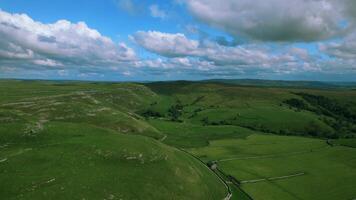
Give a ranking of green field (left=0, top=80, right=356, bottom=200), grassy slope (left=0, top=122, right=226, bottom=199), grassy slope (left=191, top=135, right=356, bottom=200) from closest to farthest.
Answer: grassy slope (left=0, top=122, right=226, bottom=199), green field (left=0, top=80, right=356, bottom=200), grassy slope (left=191, top=135, right=356, bottom=200)

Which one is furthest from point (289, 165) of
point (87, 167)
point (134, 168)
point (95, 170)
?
point (87, 167)

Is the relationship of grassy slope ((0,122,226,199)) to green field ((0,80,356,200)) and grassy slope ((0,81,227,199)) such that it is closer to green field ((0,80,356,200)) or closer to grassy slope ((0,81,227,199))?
grassy slope ((0,81,227,199))

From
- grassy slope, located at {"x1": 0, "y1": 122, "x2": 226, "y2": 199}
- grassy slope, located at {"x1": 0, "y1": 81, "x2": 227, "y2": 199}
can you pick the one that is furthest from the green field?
grassy slope, located at {"x1": 0, "y1": 122, "x2": 226, "y2": 199}

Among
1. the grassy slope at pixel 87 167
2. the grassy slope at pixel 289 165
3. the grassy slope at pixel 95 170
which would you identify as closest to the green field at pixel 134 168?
the grassy slope at pixel 87 167

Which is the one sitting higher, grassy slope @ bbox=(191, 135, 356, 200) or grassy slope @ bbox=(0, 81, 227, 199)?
grassy slope @ bbox=(0, 81, 227, 199)

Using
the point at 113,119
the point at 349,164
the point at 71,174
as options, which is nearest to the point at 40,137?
the point at 71,174

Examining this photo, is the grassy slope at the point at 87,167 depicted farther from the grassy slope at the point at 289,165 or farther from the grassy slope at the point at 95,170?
the grassy slope at the point at 289,165

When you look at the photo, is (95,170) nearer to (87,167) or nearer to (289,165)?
(87,167)

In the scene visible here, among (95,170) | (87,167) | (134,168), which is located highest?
(87,167)

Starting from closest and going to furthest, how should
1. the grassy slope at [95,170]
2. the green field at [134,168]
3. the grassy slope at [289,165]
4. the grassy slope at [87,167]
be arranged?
1. the grassy slope at [95,170]
2. the grassy slope at [87,167]
3. the green field at [134,168]
4. the grassy slope at [289,165]


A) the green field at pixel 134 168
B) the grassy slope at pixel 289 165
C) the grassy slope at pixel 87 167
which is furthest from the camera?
the grassy slope at pixel 289 165

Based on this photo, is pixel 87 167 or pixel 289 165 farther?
pixel 289 165
